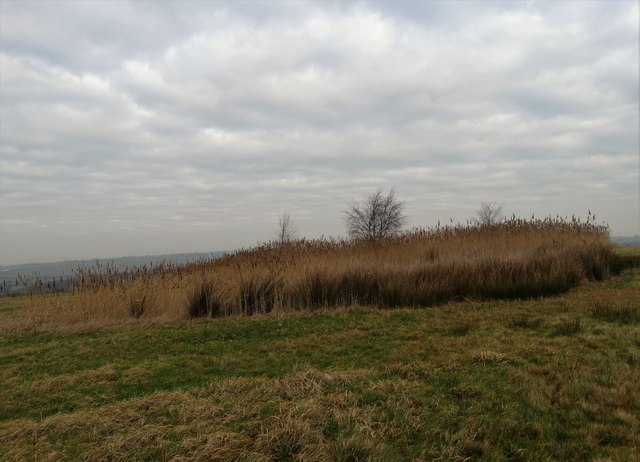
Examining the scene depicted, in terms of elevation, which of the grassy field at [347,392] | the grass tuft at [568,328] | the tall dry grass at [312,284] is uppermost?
the tall dry grass at [312,284]

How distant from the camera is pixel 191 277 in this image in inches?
457

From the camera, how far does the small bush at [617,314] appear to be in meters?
6.73

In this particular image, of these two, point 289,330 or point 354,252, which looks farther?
point 354,252

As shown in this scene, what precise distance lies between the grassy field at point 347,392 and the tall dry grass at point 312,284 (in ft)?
6.80

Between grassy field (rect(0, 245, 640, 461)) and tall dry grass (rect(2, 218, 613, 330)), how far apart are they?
Result: 6.80ft

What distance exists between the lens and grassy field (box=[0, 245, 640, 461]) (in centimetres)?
335

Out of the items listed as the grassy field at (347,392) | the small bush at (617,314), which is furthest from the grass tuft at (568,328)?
the small bush at (617,314)

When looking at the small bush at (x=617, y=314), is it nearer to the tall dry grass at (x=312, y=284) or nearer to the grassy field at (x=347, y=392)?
→ the grassy field at (x=347, y=392)

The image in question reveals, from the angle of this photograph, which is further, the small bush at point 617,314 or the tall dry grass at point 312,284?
the tall dry grass at point 312,284

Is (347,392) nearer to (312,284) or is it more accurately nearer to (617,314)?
(617,314)

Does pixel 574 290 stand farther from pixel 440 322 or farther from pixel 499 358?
pixel 499 358

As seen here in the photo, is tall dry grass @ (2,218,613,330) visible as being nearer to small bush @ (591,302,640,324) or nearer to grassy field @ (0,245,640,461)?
grassy field @ (0,245,640,461)

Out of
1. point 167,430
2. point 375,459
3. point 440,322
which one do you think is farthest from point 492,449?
point 440,322

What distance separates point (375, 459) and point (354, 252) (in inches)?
400
